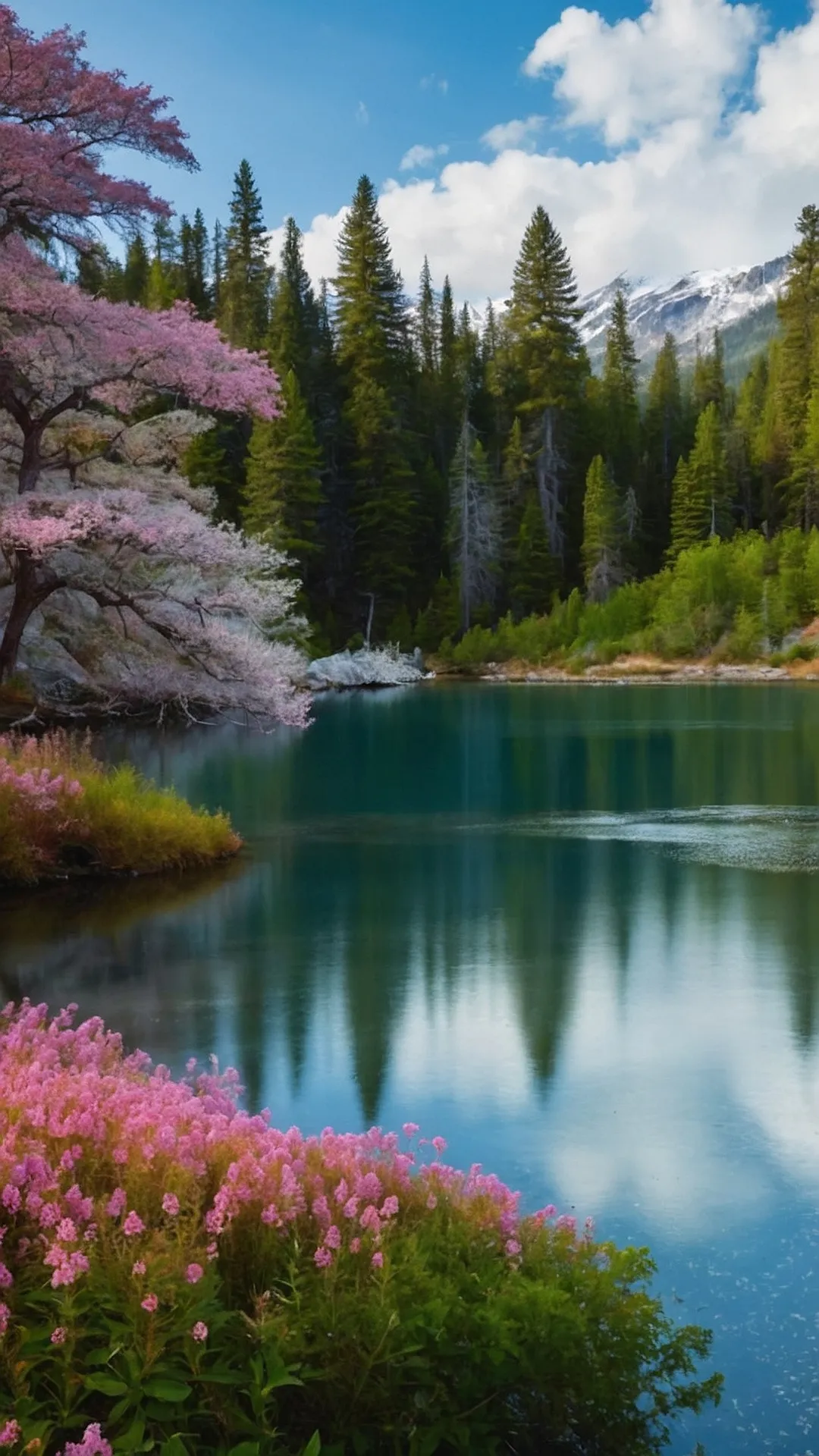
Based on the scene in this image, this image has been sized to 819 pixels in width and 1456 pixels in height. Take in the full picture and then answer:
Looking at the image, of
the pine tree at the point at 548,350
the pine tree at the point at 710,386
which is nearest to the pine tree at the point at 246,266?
the pine tree at the point at 548,350

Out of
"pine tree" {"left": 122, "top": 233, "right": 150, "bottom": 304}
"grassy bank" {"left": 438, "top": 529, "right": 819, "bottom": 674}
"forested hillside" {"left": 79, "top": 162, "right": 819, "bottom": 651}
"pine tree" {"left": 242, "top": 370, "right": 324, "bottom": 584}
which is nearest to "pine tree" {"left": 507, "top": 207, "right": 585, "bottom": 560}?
"forested hillside" {"left": 79, "top": 162, "right": 819, "bottom": 651}

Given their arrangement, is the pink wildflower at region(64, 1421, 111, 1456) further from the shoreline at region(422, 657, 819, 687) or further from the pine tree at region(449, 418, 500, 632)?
the pine tree at region(449, 418, 500, 632)

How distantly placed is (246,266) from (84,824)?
63.3m

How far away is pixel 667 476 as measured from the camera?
256ft

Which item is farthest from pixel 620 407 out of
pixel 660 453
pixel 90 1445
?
pixel 90 1445

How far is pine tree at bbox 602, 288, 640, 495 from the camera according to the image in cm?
7675

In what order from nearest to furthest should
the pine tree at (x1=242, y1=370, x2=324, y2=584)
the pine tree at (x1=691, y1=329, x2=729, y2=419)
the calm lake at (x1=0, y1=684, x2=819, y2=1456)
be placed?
1. the calm lake at (x1=0, y1=684, x2=819, y2=1456)
2. the pine tree at (x1=242, y1=370, x2=324, y2=584)
3. the pine tree at (x1=691, y1=329, x2=729, y2=419)

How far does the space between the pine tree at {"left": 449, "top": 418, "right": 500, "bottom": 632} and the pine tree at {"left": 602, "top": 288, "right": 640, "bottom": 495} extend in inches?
340

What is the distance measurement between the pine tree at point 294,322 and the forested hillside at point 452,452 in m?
0.16

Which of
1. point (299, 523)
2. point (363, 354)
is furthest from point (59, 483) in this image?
point (363, 354)

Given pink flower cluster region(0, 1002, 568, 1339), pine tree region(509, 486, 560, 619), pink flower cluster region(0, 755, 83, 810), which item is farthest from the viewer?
pine tree region(509, 486, 560, 619)

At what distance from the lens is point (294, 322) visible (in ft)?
213

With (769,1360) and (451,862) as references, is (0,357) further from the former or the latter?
(769,1360)

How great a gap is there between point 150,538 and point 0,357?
145 inches
